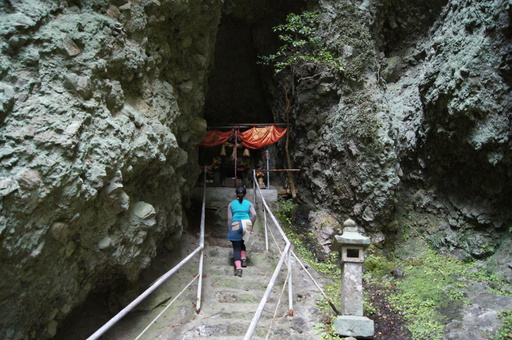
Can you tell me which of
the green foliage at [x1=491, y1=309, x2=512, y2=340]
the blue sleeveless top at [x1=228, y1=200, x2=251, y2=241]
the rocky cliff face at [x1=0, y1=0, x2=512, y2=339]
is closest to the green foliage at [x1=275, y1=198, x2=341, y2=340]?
the rocky cliff face at [x1=0, y1=0, x2=512, y2=339]

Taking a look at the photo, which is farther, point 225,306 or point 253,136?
point 253,136

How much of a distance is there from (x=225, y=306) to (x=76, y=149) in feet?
10.5

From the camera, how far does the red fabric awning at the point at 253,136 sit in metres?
11.3

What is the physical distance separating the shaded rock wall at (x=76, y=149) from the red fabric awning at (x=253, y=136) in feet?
17.5

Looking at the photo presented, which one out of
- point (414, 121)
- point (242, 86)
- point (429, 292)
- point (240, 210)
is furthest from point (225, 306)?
point (242, 86)

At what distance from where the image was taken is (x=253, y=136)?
11.4 metres

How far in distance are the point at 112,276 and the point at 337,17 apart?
29.3 feet

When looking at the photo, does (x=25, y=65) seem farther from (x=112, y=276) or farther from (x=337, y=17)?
(x=337, y=17)

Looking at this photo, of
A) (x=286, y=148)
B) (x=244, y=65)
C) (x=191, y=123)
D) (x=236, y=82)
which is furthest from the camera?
(x=236, y=82)

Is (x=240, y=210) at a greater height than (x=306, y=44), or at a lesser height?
lesser

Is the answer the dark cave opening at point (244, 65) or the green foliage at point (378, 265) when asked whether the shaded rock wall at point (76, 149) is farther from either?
the dark cave opening at point (244, 65)

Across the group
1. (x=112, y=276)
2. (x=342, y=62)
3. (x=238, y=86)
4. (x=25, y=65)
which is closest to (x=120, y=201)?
(x=112, y=276)

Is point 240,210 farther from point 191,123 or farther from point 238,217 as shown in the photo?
point 191,123

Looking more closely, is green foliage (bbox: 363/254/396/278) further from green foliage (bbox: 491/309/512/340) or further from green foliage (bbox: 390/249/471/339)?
green foliage (bbox: 491/309/512/340)
